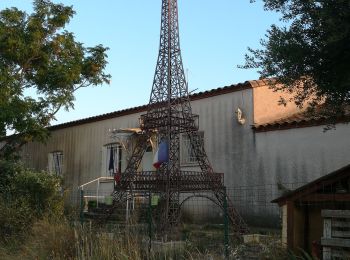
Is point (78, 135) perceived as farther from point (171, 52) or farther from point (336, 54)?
point (336, 54)

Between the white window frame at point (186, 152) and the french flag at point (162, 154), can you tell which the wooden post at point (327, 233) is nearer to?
the french flag at point (162, 154)

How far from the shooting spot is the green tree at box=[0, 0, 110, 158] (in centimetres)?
1912

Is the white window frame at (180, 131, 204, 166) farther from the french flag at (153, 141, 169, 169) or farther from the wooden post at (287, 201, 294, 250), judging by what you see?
the wooden post at (287, 201, 294, 250)

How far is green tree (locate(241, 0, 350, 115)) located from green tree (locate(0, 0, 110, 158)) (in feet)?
43.6

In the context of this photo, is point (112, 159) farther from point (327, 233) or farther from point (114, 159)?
point (327, 233)

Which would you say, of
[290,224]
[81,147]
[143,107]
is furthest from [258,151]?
[81,147]

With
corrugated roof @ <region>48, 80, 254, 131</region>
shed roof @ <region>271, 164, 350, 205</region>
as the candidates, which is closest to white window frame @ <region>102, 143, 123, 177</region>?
corrugated roof @ <region>48, 80, 254, 131</region>

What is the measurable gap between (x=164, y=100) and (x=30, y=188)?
178 inches

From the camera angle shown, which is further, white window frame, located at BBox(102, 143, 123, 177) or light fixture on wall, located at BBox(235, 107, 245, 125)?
white window frame, located at BBox(102, 143, 123, 177)

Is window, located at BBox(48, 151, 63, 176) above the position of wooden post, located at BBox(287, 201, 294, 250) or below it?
above

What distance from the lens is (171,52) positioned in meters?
15.0

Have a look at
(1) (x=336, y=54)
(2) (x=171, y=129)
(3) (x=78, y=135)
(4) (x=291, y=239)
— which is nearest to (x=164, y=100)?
(2) (x=171, y=129)

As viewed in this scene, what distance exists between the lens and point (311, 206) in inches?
340

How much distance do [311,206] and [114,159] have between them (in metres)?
13.7
